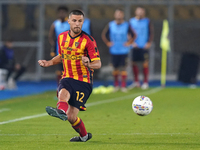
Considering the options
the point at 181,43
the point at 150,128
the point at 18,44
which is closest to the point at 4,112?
the point at 150,128

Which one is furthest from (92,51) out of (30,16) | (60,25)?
(30,16)

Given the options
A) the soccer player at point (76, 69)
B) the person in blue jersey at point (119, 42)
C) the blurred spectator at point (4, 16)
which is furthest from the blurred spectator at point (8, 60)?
the soccer player at point (76, 69)

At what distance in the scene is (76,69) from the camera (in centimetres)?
617

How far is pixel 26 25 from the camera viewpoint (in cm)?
2006

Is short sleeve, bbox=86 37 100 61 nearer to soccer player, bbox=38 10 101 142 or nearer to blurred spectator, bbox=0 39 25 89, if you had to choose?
soccer player, bbox=38 10 101 142

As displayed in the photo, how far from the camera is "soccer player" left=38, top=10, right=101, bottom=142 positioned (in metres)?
5.95

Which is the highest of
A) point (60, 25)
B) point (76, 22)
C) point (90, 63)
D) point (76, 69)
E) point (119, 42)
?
point (76, 22)

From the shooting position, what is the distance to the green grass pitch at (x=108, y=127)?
5.85 meters

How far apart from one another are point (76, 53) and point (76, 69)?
0.20m

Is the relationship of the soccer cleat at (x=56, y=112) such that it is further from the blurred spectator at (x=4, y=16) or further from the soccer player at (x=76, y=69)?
the blurred spectator at (x=4, y=16)

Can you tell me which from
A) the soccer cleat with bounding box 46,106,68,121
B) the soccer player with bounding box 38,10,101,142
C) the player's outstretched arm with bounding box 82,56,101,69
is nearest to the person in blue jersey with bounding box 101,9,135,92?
the soccer player with bounding box 38,10,101,142

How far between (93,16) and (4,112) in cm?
1169

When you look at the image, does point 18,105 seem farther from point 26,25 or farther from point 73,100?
point 26,25

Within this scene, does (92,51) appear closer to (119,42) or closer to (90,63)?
(90,63)
